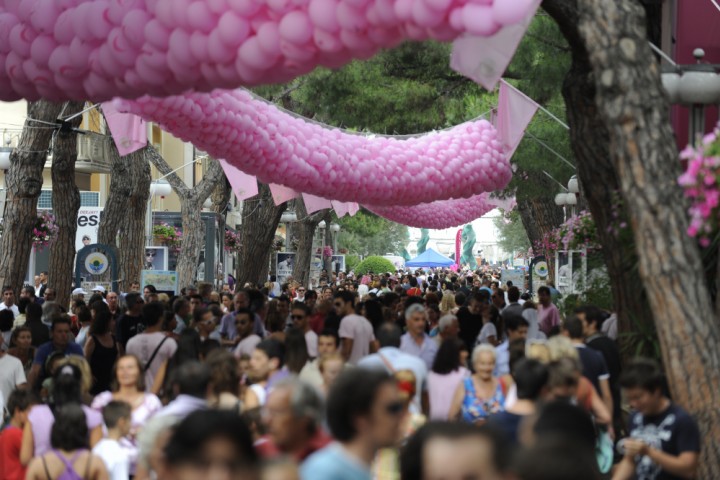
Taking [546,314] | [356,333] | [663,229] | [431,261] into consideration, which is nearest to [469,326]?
[546,314]

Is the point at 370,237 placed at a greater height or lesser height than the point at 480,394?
greater

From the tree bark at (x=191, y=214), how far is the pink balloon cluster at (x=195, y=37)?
62.7 feet

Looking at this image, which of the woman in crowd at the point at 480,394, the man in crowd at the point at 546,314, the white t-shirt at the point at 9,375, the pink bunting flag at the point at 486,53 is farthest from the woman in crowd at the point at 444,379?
the man in crowd at the point at 546,314

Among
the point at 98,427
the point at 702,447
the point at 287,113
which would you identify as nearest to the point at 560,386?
the point at 702,447

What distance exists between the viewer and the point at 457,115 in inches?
968

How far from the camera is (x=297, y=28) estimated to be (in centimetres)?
826

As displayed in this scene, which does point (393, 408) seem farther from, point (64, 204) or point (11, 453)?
point (64, 204)

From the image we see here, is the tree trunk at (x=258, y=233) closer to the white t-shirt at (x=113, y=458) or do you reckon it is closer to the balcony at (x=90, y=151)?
the balcony at (x=90, y=151)

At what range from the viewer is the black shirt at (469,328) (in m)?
15.8

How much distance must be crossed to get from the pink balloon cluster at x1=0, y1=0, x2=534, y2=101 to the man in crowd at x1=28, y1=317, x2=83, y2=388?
7.29 ft

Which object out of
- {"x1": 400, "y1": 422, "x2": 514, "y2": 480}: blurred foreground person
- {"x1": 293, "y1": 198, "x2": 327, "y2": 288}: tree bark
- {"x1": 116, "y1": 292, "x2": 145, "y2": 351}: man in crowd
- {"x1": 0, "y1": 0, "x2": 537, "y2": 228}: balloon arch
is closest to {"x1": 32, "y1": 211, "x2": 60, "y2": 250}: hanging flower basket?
{"x1": 116, "y1": 292, "x2": 145, "y2": 351}: man in crowd

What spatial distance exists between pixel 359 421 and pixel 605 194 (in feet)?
21.9

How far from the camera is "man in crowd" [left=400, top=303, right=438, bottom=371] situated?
12133 mm

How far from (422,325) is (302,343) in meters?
2.69
